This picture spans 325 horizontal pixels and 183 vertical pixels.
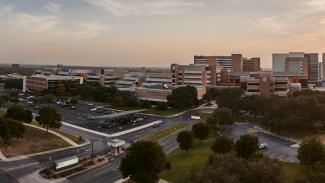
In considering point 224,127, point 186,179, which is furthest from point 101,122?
point 186,179

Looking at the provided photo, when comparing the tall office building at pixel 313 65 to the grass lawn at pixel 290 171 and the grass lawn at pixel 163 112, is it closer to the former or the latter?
the grass lawn at pixel 163 112

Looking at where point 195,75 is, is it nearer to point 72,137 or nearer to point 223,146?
point 72,137

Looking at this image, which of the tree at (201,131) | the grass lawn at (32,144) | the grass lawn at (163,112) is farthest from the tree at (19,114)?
the grass lawn at (163,112)

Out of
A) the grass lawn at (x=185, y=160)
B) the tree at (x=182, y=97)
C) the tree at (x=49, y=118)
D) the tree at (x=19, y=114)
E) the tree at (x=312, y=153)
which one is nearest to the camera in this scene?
the tree at (x=312, y=153)

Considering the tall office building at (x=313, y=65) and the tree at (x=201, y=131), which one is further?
the tall office building at (x=313, y=65)

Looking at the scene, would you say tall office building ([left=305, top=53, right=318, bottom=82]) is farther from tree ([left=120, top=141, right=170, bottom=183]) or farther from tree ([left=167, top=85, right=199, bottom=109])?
tree ([left=120, top=141, right=170, bottom=183])

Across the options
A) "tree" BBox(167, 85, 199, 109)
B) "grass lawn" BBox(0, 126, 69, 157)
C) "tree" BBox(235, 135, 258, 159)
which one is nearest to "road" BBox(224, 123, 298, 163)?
"tree" BBox(235, 135, 258, 159)
